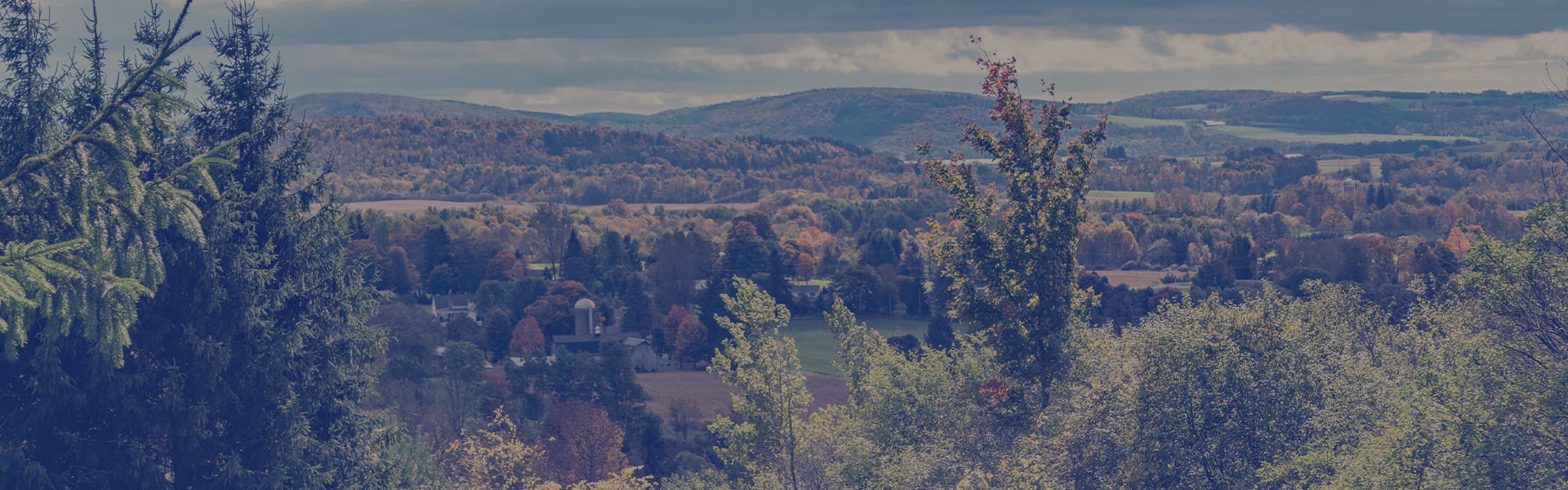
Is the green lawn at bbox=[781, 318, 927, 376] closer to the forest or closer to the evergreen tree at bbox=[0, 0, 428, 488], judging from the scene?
the forest

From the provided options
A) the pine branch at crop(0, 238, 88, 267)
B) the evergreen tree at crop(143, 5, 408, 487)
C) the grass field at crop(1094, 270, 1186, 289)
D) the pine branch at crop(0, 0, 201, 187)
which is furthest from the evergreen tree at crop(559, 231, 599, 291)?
the pine branch at crop(0, 238, 88, 267)

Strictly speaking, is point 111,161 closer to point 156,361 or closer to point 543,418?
point 156,361

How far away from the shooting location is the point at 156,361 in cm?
2178

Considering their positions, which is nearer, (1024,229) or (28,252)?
(28,252)

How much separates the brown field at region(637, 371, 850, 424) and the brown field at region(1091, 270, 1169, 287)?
41.7 metres

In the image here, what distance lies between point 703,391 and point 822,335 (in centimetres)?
1938

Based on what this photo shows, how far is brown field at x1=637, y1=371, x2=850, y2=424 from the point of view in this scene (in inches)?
2506

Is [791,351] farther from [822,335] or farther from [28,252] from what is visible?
[822,335]

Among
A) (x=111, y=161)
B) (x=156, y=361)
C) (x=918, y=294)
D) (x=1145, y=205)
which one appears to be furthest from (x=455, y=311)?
(x=1145, y=205)

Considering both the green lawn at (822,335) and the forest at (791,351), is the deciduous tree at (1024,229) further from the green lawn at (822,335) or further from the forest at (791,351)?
the green lawn at (822,335)

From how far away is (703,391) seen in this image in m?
70.6

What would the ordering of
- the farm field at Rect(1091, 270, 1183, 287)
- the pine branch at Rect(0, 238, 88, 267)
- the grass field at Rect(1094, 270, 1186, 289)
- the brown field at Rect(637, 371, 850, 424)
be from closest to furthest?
the pine branch at Rect(0, 238, 88, 267)
the brown field at Rect(637, 371, 850, 424)
the grass field at Rect(1094, 270, 1186, 289)
the farm field at Rect(1091, 270, 1183, 287)

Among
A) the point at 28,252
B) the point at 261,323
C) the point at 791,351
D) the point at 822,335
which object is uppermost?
the point at 28,252

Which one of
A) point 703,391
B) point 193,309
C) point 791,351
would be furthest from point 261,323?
point 703,391
